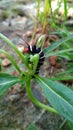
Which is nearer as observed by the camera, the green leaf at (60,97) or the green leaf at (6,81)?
the green leaf at (60,97)

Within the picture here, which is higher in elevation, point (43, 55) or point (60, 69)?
Result: point (43, 55)

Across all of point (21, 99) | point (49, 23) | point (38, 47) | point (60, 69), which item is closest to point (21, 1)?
point (49, 23)

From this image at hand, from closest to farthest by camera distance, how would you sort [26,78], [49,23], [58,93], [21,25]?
[58,93] < [26,78] < [49,23] < [21,25]

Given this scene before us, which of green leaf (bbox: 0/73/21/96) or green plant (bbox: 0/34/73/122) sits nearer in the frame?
green plant (bbox: 0/34/73/122)

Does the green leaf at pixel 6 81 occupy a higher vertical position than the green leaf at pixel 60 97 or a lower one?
higher

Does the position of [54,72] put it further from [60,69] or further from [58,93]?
[58,93]

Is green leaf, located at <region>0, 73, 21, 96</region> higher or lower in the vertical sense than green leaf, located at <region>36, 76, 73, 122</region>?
higher

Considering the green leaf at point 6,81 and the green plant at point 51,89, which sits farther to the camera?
the green leaf at point 6,81

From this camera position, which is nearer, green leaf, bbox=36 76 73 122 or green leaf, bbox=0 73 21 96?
green leaf, bbox=36 76 73 122
